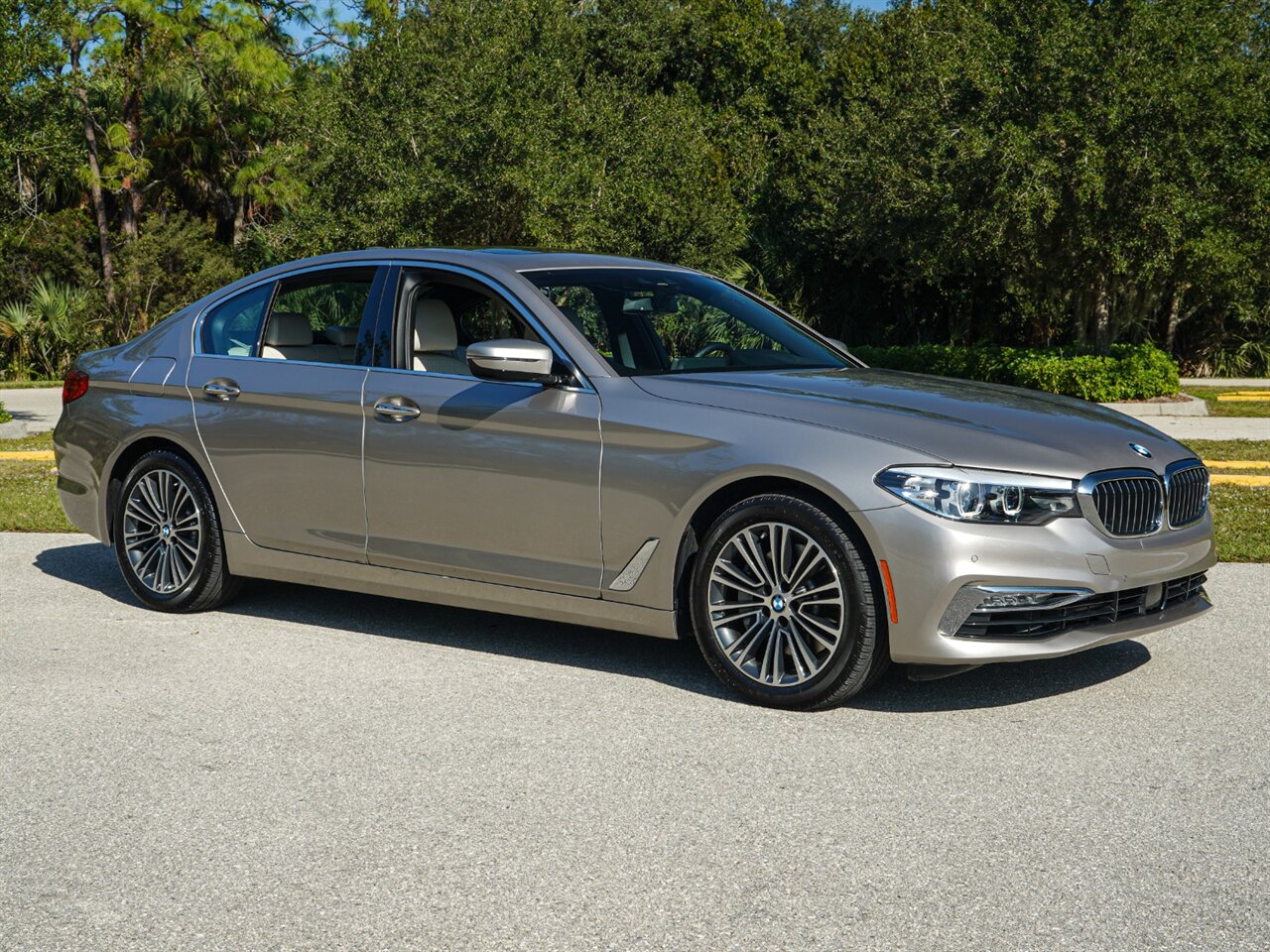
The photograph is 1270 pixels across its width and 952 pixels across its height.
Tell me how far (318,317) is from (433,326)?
2.77 feet

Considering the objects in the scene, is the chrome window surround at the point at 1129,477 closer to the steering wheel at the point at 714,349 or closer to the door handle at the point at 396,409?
the steering wheel at the point at 714,349

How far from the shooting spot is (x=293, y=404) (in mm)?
6852

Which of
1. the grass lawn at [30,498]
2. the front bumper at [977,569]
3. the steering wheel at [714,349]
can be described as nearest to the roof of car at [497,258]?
the steering wheel at [714,349]

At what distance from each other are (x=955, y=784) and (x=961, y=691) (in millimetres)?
1202

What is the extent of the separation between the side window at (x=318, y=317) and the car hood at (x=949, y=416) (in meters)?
1.63

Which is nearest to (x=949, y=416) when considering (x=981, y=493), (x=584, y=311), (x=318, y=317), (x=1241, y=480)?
(x=981, y=493)

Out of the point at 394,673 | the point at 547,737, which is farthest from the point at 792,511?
the point at 394,673

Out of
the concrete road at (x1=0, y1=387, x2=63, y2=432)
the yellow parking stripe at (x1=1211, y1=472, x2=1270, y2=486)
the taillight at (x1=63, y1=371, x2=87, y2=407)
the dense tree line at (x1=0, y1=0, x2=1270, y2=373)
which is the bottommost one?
the concrete road at (x1=0, y1=387, x2=63, y2=432)

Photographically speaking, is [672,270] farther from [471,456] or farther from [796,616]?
[796,616]

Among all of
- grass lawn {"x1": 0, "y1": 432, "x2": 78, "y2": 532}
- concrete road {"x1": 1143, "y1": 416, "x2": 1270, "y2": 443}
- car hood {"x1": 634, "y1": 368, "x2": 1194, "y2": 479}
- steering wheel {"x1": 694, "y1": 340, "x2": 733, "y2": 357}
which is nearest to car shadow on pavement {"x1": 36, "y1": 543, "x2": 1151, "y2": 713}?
car hood {"x1": 634, "y1": 368, "x2": 1194, "y2": 479}

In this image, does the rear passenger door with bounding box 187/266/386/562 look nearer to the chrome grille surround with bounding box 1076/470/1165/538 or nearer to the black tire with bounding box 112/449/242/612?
the black tire with bounding box 112/449/242/612

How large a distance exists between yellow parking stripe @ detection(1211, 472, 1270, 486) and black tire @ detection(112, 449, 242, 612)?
26.5ft

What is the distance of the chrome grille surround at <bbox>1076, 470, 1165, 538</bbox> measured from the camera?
→ 17.7ft

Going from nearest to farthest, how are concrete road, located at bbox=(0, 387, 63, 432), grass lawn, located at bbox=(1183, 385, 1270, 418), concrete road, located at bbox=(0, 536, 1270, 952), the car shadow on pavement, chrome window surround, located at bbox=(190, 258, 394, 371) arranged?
concrete road, located at bbox=(0, 536, 1270, 952) → the car shadow on pavement → chrome window surround, located at bbox=(190, 258, 394, 371) → concrete road, located at bbox=(0, 387, 63, 432) → grass lawn, located at bbox=(1183, 385, 1270, 418)
